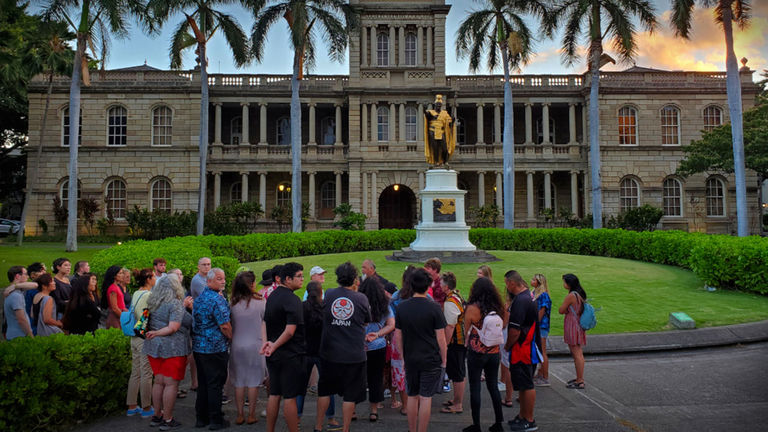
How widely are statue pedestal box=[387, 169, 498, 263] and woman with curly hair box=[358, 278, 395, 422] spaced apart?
10.4 meters

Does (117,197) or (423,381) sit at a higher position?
(117,197)

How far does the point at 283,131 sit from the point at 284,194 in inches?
182

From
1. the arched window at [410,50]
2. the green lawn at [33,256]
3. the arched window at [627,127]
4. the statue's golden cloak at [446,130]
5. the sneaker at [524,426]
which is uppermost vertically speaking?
the arched window at [410,50]

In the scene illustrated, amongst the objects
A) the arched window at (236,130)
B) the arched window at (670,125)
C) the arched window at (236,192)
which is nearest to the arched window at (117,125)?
the arched window at (236,130)

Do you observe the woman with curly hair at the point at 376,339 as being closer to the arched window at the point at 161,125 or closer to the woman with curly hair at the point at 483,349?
the woman with curly hair at the point at 483,349

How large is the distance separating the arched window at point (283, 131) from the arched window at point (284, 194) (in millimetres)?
3164

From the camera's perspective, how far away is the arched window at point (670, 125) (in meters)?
31.1

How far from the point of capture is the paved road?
510 centimetres

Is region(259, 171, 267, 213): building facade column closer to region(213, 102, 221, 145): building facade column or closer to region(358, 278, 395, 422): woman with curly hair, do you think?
region(213, 102, 221, 145): building facade column

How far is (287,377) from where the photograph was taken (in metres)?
4.70

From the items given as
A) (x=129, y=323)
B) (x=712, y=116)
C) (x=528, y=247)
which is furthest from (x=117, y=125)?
(x=712, y=116)

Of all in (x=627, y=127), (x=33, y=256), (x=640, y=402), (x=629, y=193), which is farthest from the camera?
(x=627, y=127)

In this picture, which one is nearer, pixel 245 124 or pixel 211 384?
pixel 211 384

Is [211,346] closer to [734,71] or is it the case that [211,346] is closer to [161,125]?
[734,71]
